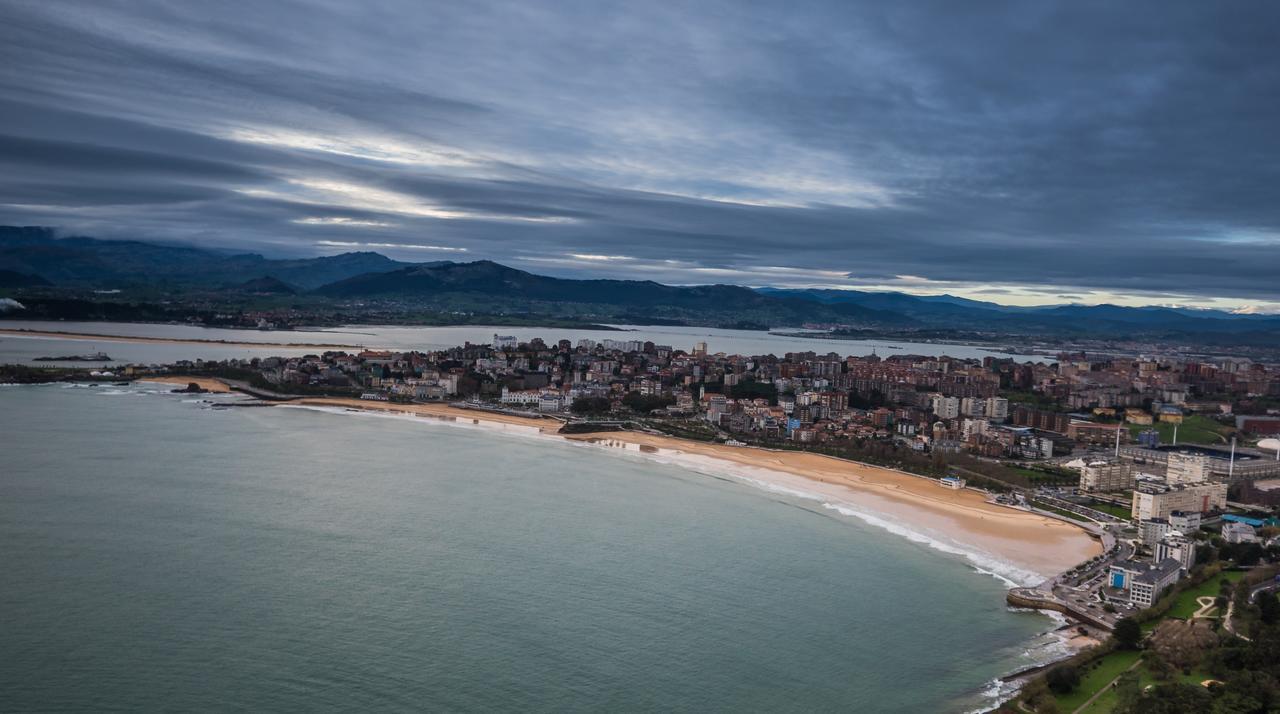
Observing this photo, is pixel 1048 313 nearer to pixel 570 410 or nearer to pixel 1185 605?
pixel 570 410

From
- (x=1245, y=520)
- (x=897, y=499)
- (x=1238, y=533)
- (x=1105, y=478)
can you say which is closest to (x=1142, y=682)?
(x=1238, y=533)

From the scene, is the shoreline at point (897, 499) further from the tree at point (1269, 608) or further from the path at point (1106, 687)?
the tree at point (1269, 608)

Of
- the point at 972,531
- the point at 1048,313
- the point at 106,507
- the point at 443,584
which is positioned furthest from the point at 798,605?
the point at 1048,313

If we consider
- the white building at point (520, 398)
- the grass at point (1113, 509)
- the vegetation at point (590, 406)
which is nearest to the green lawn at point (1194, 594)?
the grass at point (1113, 509)

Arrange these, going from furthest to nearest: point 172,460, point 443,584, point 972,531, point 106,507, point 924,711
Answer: point 172,460 < point 972,531 < point 106,507 < point 443,584 < point 924,711

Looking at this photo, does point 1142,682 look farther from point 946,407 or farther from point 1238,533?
point 946,407

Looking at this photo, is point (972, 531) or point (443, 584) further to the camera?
point (972, 531)

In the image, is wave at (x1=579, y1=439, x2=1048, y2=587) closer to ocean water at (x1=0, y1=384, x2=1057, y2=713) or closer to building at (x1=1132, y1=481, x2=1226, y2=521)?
ocean water at (x1=0, y1=384, x2=1057, y2=713)
